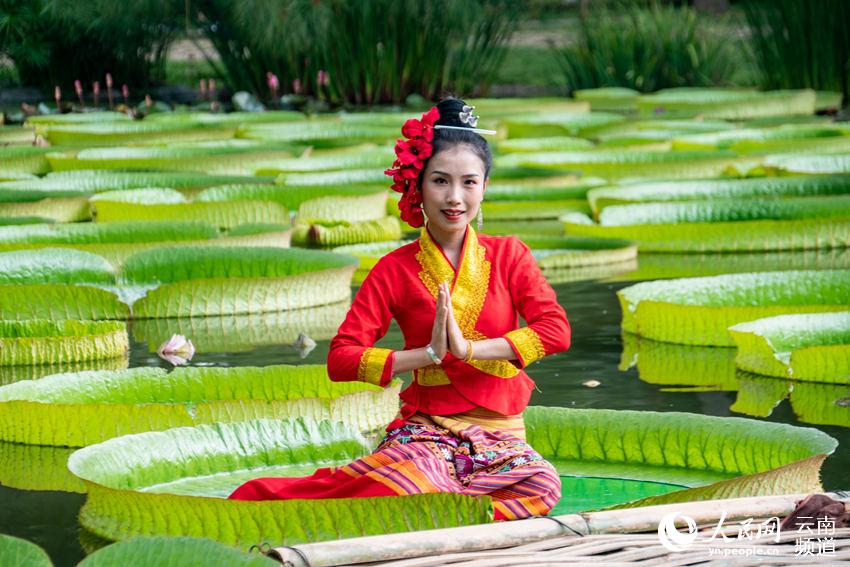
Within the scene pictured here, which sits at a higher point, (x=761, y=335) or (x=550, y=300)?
(x=550, y=300)

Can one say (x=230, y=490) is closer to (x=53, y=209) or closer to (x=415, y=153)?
(x=415, y=153)

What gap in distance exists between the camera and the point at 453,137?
3.31m

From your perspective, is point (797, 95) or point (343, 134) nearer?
point (343, 134)

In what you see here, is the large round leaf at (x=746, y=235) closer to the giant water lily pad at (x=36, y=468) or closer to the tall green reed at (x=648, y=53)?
the giant water lily pad at (x=36, y=468)

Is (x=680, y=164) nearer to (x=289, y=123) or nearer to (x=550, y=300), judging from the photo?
(x=289, y=123)

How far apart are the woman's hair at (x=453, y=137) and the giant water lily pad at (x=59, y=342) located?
2.45 metres

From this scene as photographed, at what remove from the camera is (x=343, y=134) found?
14125mm

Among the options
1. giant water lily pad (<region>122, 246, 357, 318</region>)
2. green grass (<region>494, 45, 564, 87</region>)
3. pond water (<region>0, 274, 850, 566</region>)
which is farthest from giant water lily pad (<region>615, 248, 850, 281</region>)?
green grass (<region>494, 45, 564, 87</region>)

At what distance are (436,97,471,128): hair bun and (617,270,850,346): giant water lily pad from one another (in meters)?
2.53

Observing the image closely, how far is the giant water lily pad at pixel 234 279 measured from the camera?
6.51m

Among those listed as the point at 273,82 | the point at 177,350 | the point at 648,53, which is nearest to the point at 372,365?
the point at 177,350

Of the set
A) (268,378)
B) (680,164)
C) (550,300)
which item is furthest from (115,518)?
(680,164)

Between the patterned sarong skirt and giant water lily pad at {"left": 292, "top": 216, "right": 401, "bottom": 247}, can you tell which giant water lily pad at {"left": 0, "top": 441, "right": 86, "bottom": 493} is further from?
giant water lily pad at {"left": 292, "top": 216, "right": 401, "bottom": 247}

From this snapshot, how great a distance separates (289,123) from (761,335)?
1013cm
